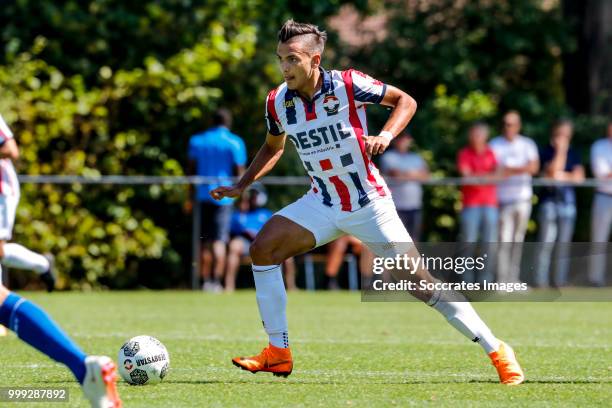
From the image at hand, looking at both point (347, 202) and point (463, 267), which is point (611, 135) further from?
point (347, 202)

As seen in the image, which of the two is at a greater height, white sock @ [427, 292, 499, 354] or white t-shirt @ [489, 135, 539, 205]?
white t-shirt @ [489, 135, 539, 205]

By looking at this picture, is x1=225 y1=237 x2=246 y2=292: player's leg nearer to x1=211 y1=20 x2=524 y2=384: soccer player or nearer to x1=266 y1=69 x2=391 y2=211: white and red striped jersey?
x1=211 y1=20 x2=524 y2=384: soccer player

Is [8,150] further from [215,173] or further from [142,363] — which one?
[215,173]

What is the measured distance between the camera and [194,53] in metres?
16.7

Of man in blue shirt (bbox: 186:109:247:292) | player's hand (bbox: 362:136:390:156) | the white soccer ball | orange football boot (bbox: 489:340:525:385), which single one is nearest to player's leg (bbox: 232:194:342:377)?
the white soccer ball

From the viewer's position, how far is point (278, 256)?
23.2 ft

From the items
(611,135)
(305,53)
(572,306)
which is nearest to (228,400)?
(305,53)

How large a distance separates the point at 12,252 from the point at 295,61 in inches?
168

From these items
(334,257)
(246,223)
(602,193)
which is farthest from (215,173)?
(602,193)

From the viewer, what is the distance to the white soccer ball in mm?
6699

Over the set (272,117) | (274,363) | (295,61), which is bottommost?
(274,363)

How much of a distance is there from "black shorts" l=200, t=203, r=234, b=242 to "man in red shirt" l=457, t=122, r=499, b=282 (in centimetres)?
298

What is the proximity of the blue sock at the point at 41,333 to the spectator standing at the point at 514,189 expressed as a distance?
1007 cm

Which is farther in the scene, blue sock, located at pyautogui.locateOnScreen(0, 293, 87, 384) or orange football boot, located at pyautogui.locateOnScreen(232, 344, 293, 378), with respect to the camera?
orange football boot, located at pyautogui.locateOnScreen(232, 344, 293, 378)
